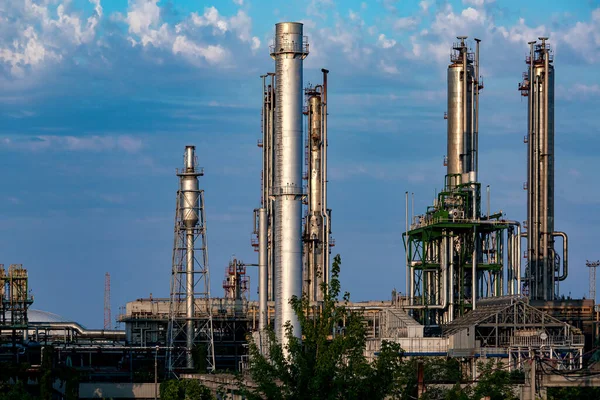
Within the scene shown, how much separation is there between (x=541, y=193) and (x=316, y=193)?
69.7ft

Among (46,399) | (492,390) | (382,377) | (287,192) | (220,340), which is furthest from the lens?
(220,340)

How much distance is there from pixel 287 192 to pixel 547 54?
36.1 metres

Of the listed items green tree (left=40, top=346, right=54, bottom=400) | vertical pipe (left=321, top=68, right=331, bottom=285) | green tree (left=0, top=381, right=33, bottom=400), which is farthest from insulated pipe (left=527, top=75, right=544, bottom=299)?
green tree (left=0, top=381, right=33, bottom=400)

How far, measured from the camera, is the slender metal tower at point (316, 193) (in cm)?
12625

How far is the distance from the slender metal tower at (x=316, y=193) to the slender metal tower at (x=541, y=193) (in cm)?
1914

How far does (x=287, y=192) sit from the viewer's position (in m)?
106

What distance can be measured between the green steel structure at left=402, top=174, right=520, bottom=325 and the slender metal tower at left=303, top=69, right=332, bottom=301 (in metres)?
8.21

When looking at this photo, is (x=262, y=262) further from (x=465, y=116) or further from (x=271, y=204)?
(x=465, y=116)

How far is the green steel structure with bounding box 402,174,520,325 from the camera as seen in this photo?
402ft

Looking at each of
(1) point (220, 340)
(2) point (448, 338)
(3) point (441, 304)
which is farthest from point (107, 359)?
(2) point (448, 338)

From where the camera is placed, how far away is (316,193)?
12950cm

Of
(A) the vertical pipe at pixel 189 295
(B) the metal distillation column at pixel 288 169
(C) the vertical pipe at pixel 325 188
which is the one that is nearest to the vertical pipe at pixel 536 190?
(C) the vertical pipe at pixel 325 188

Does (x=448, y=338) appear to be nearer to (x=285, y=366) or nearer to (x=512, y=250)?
(x=512, y=250)

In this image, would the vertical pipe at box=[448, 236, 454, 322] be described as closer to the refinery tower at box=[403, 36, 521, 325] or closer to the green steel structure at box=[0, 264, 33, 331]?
the refinery tower at box=[403, 36, 521, 325]
